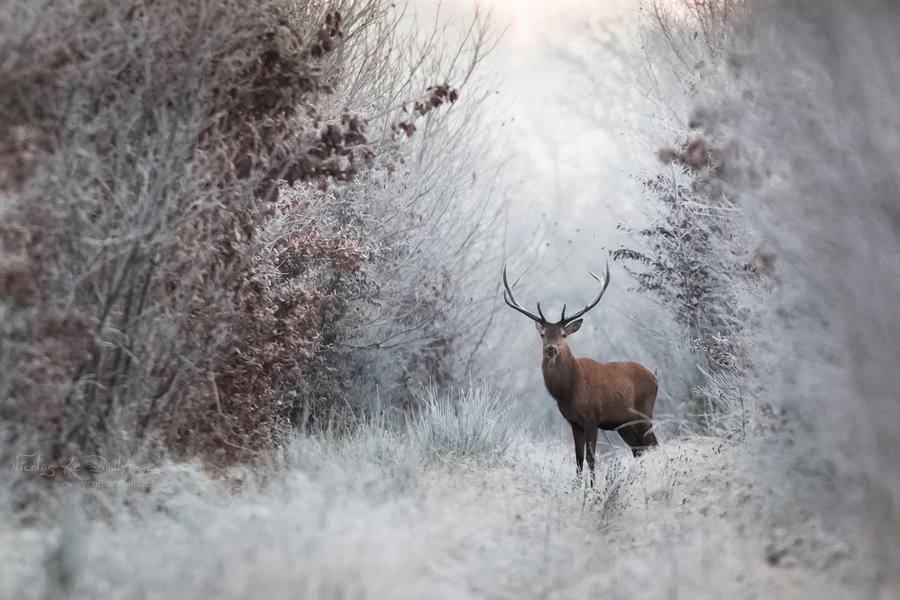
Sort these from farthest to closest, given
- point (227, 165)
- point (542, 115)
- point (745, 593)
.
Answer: point (542, 115)
point (227, 165)
point (745, 593)

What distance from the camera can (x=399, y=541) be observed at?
181 inches

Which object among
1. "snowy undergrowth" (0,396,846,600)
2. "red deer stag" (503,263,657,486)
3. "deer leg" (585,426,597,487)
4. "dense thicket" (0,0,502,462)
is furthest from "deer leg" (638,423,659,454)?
"dense thicket" (0,0,502,462)

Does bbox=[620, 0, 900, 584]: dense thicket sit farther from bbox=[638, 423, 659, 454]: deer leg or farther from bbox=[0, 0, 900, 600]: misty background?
bbox=[638, 423, 659, 454]: deer leg

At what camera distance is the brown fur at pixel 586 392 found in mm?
8625

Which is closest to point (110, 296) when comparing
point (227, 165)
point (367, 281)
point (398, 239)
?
point (227, 165)

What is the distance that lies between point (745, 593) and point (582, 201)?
1095 inches

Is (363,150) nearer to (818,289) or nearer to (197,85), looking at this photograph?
(197,85)

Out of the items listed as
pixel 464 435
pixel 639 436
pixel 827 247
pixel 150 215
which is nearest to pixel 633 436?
pixel 639 436

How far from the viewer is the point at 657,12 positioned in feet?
40.2

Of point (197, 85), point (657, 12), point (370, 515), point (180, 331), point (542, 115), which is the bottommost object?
point (370, 515)

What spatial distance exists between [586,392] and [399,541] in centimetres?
440

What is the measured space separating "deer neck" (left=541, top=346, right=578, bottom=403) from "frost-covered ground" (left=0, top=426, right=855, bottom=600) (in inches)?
72.6

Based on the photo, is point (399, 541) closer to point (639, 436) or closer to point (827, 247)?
point (827, 247)

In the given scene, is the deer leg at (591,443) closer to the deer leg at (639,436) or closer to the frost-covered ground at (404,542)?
the deer leg at (639,436)
